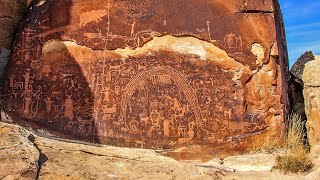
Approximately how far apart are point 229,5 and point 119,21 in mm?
2017

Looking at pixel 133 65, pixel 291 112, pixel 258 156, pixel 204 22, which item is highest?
pixel 204 22

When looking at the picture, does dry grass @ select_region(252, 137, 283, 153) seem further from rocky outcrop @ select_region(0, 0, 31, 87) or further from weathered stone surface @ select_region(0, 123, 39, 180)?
rocky outcrop @ select_region(0, 0, 31, 87)

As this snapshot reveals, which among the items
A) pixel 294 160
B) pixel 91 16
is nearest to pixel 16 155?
pixel 91 16

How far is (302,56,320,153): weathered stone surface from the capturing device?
A: 25.2ft

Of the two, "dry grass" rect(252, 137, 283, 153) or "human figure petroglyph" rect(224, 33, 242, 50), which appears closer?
"dry grass" rect(252, 137, 283, 153)

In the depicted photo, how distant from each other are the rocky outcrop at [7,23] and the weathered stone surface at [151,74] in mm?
312

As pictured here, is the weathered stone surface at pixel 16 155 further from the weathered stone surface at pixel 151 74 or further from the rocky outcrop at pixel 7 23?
the rocky outcrop at pixel 7 23

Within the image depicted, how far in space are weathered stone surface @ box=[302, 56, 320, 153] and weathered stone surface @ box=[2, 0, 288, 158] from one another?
22.9 inches

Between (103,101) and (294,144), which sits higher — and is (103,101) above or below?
above

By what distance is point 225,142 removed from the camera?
7219 millimetres

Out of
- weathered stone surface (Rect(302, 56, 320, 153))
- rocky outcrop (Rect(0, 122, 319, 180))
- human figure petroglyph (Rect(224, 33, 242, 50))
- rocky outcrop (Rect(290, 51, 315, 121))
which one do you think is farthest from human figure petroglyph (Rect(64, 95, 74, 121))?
rocky outcrop (Rect(290, 51, 315, 121))

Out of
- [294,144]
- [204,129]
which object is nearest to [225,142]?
[204,129]

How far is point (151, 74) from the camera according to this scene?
7.35 meters

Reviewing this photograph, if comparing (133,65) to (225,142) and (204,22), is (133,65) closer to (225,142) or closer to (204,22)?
(204,22)
